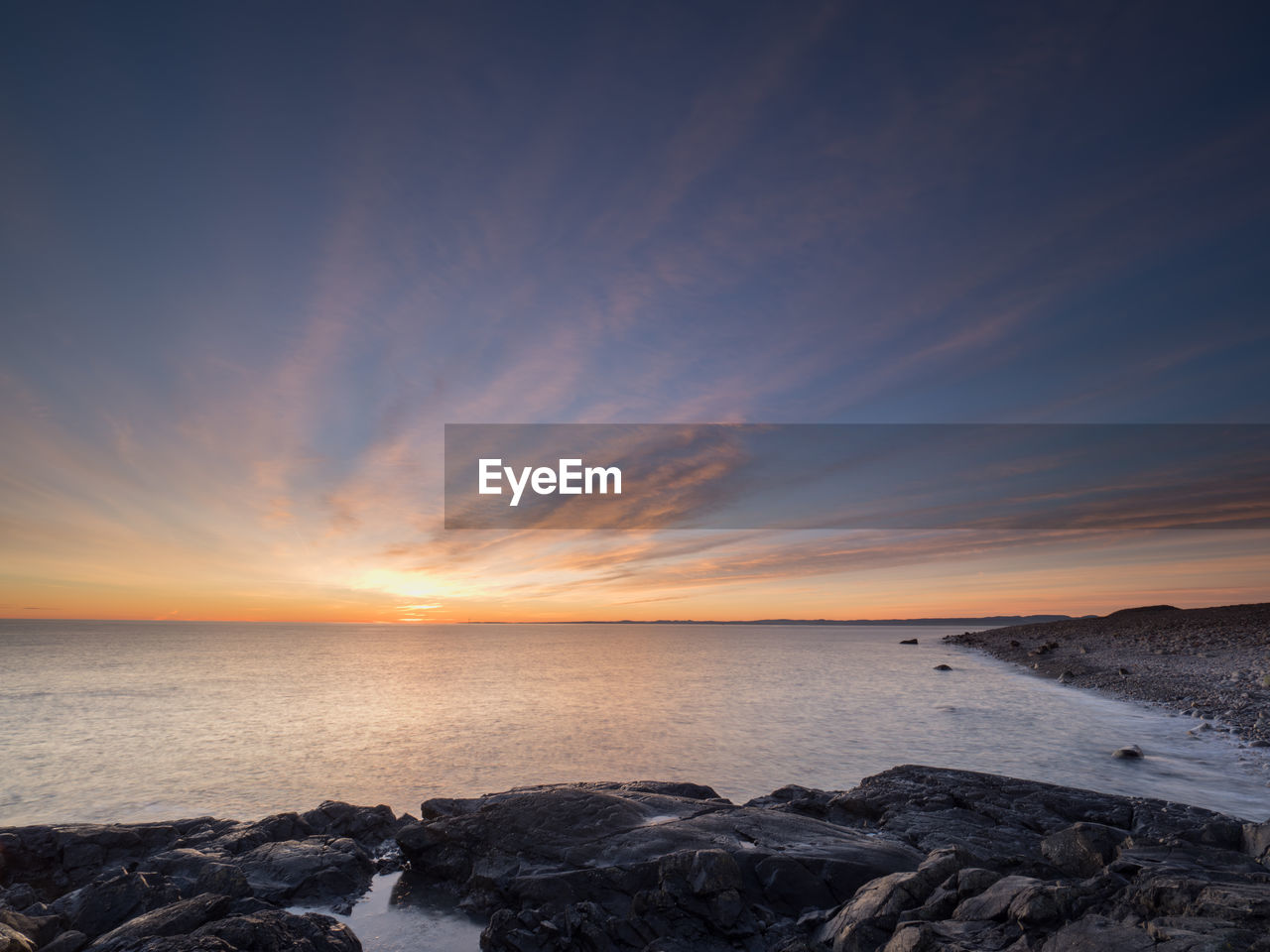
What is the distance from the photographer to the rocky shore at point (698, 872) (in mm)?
7129

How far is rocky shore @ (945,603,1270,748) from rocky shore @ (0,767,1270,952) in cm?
1996

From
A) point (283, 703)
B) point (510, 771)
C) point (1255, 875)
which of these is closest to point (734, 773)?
point (510, 771)

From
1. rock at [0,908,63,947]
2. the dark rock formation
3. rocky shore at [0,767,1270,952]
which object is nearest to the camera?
rocky shore at [0,767,1270,952]

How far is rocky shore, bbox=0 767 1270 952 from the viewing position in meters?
7.13

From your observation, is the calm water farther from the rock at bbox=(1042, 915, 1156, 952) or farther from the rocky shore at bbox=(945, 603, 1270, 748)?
the rock at bbox=(1042, 915, 1156, 952)

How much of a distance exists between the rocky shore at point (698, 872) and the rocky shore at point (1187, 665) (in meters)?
20.0

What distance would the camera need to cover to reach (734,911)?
9906 mm

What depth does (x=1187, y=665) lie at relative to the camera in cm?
4691

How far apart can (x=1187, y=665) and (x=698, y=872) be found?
5625cm

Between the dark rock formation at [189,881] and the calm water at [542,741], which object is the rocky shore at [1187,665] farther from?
the dark rock formation at [189,881]

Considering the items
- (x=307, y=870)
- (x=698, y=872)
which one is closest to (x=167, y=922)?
(x=307, y=870)

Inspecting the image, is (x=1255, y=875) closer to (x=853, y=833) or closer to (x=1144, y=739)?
(x=853, y=833)

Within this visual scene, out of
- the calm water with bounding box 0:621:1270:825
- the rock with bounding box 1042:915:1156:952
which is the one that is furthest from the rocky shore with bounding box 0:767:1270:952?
the calm water with bounding box 0:621:1270:825

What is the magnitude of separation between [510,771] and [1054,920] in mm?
21507
